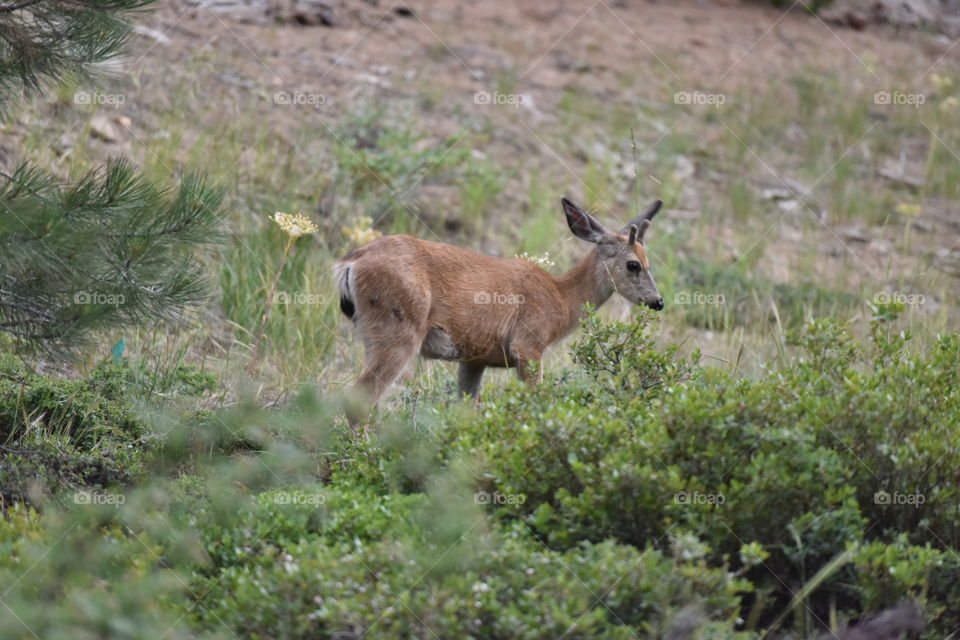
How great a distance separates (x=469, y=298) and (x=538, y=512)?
2.57m

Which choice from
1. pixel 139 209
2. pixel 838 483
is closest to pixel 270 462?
pixel 139 209

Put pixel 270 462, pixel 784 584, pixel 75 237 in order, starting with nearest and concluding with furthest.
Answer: pixel 784 584, pixel 75 237, pixel 270 462

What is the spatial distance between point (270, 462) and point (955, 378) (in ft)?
11.2

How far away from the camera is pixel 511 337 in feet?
26.1

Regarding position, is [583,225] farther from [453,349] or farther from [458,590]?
[458,590]

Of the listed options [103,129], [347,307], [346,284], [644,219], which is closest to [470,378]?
[347,307]

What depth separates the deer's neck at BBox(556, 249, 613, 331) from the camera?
333 inches

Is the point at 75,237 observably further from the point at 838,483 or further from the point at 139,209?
the point at 838,483

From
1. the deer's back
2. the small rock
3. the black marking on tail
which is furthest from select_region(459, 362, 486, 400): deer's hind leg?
the small rock

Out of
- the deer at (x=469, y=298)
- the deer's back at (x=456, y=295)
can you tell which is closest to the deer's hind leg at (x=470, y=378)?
the deer at (x=469, y=298)

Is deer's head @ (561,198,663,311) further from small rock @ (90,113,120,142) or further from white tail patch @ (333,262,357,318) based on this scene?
small rock @ (90,113,120,142)

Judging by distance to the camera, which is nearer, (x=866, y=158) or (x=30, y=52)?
(x=30, y=52)

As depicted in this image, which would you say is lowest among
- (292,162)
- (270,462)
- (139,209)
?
(292,162)

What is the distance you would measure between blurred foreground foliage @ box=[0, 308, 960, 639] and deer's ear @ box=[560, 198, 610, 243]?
1.92 meters
